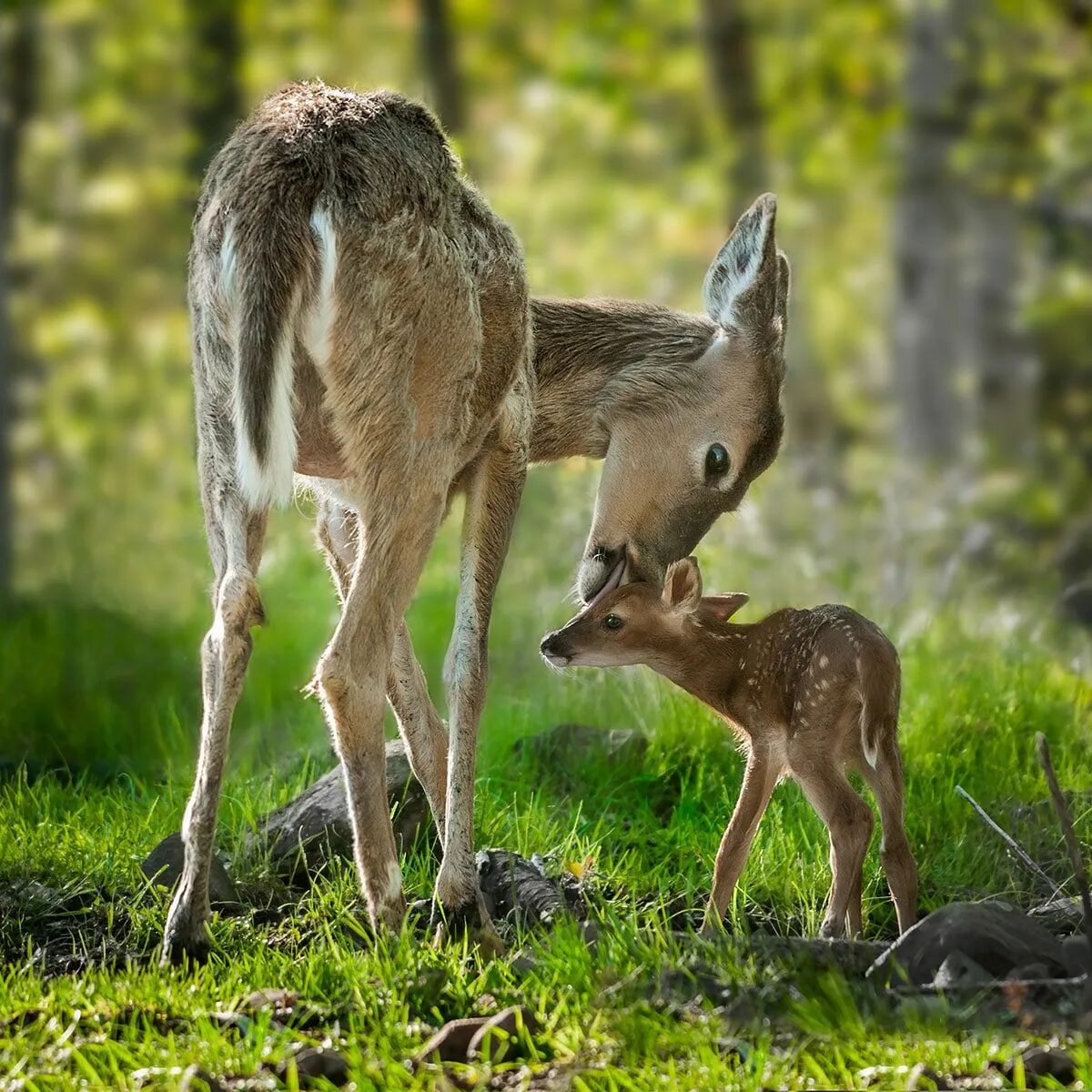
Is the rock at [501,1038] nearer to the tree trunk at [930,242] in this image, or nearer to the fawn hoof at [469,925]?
the fawn hoof at [469,925]

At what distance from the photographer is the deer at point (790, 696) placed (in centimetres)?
477

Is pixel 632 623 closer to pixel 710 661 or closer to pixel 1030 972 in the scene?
pixel 710 661

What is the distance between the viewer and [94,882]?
5.18m

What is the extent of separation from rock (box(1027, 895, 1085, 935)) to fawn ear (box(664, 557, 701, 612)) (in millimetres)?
1418

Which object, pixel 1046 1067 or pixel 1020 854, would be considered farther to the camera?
pixel 1020 854

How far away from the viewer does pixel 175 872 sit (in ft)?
16.8

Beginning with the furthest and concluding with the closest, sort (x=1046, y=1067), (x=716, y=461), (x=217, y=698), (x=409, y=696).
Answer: (x=716, y=461)
(x=409, y=696)
(x=217, y=698)
(x=1046, y=1067)

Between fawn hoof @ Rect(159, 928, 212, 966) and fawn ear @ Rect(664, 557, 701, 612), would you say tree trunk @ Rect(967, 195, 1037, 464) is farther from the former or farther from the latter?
fawn hoof @ Rect(159, 928, 212, 966)

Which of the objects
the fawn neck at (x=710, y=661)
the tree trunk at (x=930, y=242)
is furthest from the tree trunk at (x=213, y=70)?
the fawn neck at (x=710, y=661)

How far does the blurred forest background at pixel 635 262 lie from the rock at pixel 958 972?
10.9 feet

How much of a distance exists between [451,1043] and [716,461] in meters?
2.51

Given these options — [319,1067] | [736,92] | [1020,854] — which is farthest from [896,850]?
[736,92]

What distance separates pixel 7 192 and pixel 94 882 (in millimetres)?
7389

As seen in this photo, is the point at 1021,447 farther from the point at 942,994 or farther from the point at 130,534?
the point at 942,994
